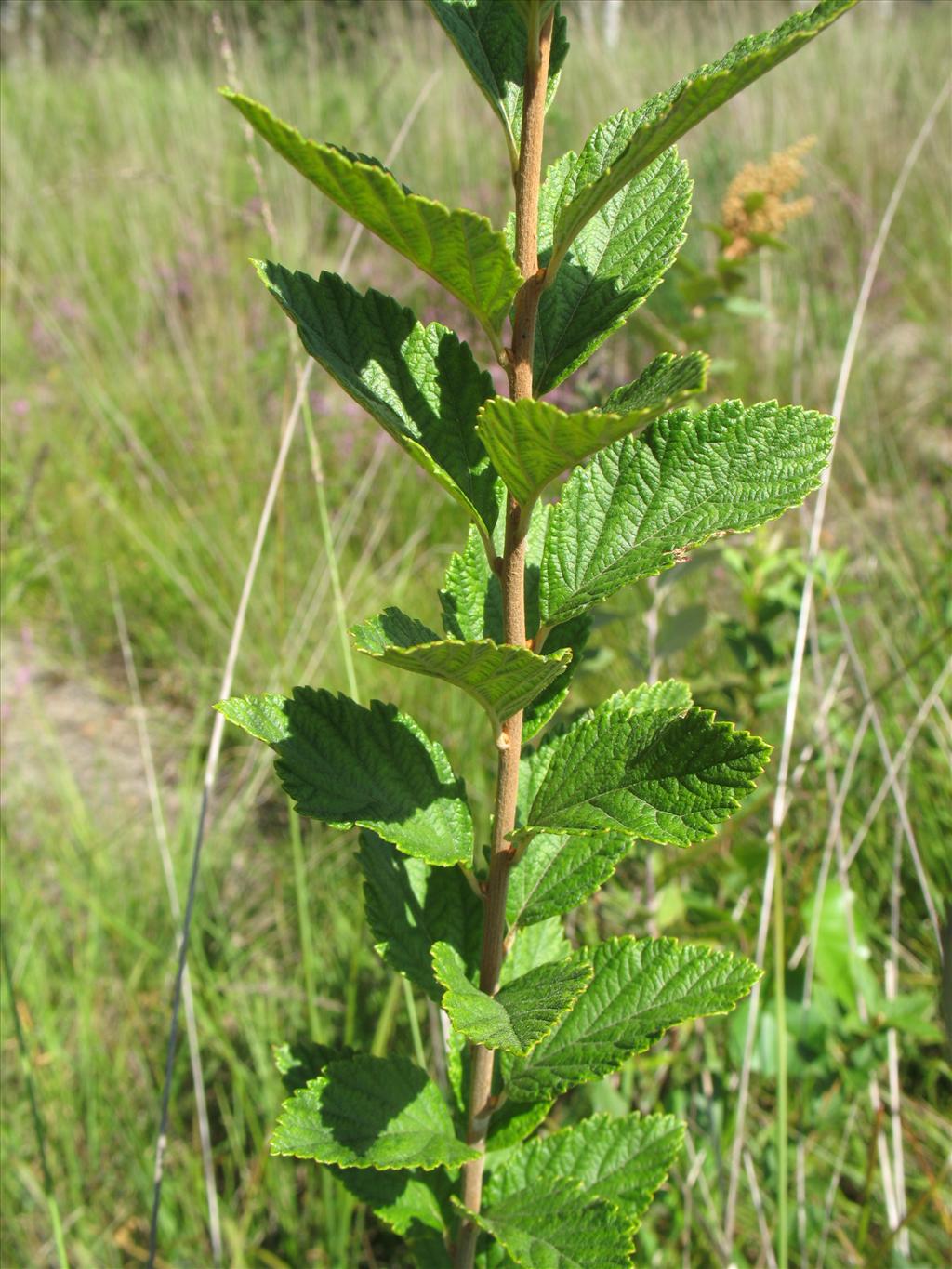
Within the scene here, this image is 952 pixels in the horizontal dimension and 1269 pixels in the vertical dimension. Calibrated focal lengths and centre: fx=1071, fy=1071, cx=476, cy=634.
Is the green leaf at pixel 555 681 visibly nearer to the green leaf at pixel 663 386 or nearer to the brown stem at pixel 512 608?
the brown stem at pixel 512 608

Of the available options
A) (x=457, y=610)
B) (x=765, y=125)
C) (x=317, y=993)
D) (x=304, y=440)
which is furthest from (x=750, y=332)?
(x=457, y=610)

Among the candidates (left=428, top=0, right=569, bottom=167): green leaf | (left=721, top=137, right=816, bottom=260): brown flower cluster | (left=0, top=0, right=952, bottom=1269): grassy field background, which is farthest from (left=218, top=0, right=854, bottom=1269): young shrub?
(left=721, top=137, right=816, bottom=260): brown flower cluster

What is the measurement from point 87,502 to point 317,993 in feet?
5.55

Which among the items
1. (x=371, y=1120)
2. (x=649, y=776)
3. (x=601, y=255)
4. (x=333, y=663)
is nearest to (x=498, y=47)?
(x=601, y=255)

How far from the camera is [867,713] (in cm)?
133

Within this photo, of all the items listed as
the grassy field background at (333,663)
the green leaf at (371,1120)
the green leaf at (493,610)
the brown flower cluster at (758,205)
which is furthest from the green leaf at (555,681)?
the brown flower cluster at (758,205)

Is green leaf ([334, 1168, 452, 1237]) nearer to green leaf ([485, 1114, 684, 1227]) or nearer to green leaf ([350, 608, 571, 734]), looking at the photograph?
green leaf ([485, 1114, 684, 1227])

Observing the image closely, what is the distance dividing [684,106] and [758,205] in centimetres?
116

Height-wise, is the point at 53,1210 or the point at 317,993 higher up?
the point at 317,993

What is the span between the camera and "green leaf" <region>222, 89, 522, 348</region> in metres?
0.37

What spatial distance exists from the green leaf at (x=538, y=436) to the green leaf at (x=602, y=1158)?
41 cm

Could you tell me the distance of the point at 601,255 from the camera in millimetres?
533

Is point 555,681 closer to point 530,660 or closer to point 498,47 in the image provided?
point 530,660

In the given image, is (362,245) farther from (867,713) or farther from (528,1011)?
(528,1011)
